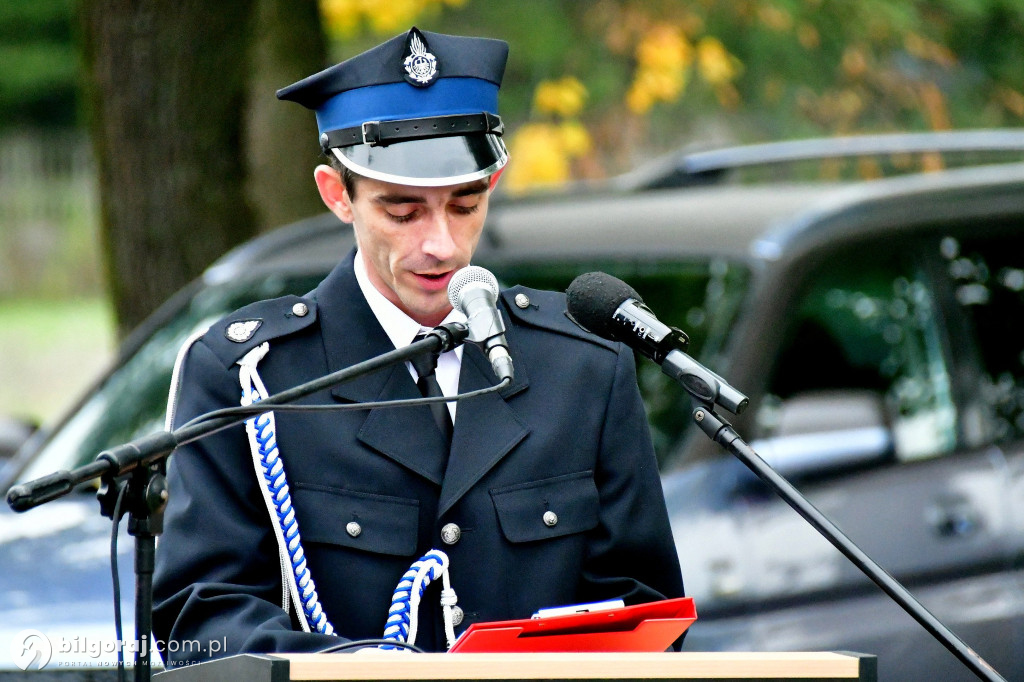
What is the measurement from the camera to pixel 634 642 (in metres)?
2.23

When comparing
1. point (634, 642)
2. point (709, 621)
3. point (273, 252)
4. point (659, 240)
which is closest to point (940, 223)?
point (659, 240)

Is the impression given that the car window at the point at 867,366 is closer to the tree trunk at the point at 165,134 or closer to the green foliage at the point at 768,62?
the tree trunk at the point at 165,134

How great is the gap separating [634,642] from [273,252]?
2.51m

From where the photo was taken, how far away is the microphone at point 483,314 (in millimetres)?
2246

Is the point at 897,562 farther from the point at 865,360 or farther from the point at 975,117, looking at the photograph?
the point at 975,117

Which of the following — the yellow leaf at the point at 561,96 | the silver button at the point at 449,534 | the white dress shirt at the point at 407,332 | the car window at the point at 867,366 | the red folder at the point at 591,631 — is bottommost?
the red folder at the point at 591,631

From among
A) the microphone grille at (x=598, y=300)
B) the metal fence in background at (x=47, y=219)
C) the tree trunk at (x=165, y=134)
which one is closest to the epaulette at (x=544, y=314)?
the microphone grille at (x=598, y=300)

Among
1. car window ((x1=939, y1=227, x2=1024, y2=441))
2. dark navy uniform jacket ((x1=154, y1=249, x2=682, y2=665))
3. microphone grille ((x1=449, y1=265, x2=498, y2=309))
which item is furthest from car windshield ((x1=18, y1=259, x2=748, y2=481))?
microphone grille ((x1=449, y1=265, x2=498, y2=309))

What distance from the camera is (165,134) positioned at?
5.56 m

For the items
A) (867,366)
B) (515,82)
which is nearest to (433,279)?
(867,366)

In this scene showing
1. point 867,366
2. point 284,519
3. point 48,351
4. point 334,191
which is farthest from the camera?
point 48,351

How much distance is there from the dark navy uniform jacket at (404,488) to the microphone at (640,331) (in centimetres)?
31

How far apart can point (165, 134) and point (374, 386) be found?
3253mm

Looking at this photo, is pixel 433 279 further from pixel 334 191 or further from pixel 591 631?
pixel 591 631
